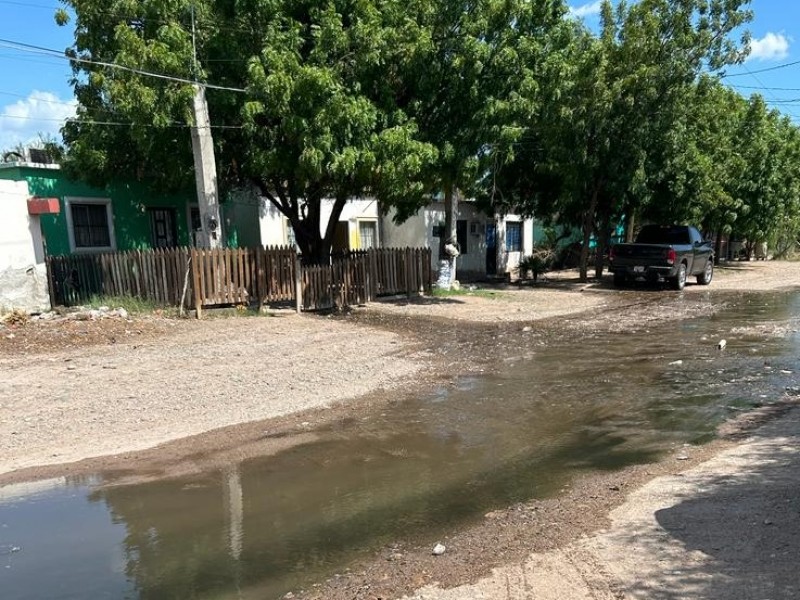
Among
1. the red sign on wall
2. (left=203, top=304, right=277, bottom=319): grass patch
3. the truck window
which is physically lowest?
(left=203, top=304, right=277, bottom=319): grass patch

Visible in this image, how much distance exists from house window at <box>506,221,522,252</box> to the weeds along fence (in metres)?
15.1

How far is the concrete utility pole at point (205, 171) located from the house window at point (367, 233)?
10.0 m

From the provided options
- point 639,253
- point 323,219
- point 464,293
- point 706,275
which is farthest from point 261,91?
point 706,275

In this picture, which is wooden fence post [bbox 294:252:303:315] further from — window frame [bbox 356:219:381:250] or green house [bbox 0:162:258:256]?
window frame [bbox 356:219:381:250]

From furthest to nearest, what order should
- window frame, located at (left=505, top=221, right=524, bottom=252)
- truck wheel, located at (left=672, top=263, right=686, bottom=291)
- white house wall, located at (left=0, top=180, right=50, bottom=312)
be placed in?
window frame, located at (left=505, top=221, right=524, bottom=252)
truck wheel, located at (left=672, top=263, right=686, bottom=291)
white house wall, located at (left=0, top=180, right=50, bottom=312)

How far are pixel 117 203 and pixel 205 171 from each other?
5.08 meters

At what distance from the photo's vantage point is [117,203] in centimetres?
1702

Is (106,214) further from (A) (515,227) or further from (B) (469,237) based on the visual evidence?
(A) (515,227)

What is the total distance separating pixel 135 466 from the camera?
576 cm

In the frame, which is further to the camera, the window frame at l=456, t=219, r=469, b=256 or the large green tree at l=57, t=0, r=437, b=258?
the window frame at l=456, t=219, r=469, b=256

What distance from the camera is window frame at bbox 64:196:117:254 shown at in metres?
15.8

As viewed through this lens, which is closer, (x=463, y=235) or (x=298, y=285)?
(x=298, y=285)

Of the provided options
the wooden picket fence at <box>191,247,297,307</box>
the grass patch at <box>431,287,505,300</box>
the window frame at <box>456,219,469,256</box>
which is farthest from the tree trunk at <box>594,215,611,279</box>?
the wooden picket fence at <box>191,247,297,307</box>

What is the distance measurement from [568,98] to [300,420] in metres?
15.0
